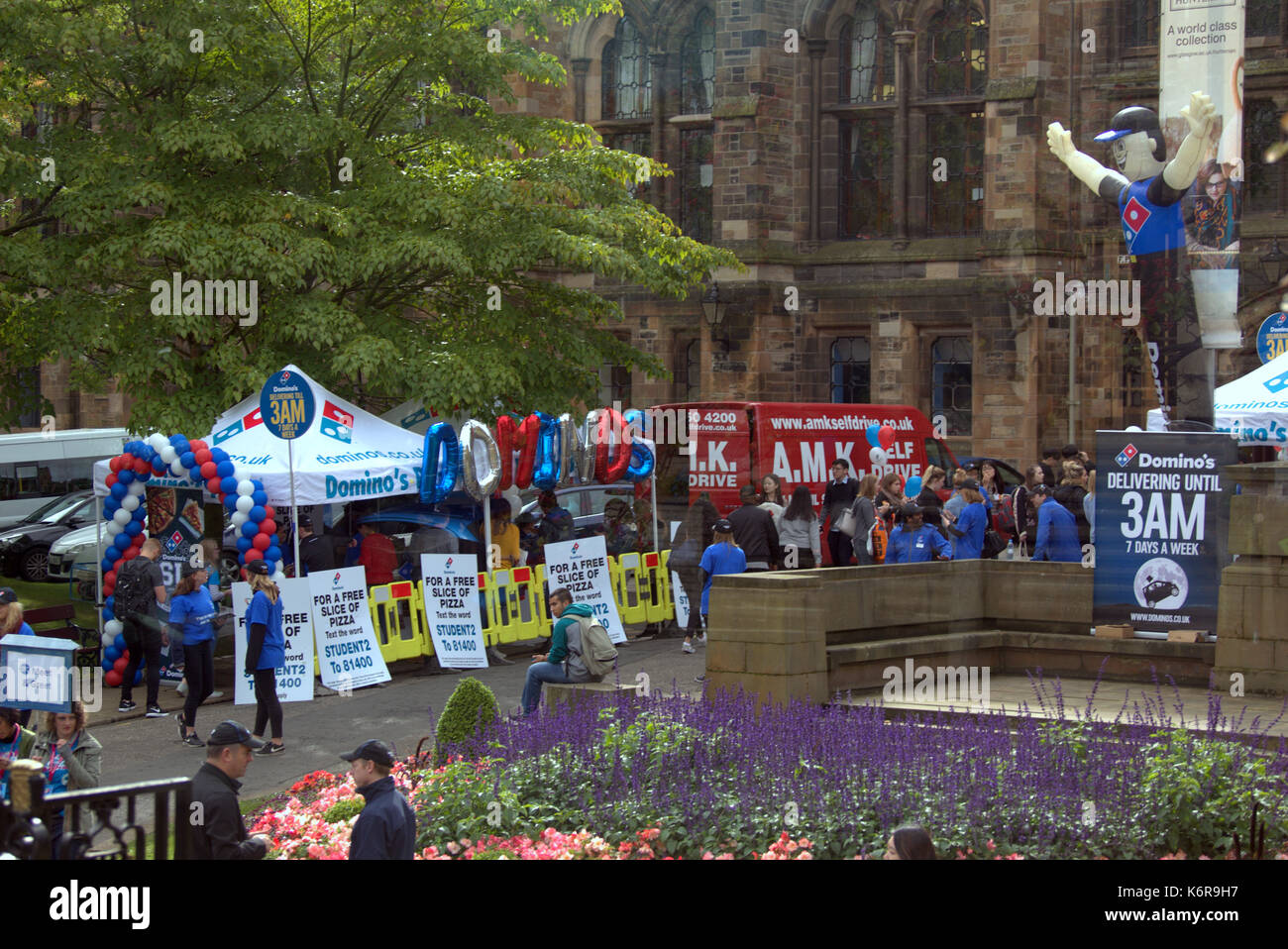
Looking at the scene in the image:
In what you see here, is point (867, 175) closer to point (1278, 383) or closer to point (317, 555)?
point (1278, 383)

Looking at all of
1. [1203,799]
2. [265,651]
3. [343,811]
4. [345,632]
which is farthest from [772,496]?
[1203,799]

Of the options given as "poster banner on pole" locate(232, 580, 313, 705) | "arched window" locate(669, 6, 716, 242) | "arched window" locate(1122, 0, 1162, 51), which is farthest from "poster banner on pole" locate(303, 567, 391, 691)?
"arched window" locate(1122, 0, 1162, 51)

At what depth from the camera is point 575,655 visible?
40.0 feet

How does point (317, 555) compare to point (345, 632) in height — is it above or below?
above

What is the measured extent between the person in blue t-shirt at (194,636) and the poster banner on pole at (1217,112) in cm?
1093

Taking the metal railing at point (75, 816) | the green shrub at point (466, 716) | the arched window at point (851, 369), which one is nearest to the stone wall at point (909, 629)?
the green shrub at point (466, 716)

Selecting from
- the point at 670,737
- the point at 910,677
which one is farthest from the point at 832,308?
the point at 670,737

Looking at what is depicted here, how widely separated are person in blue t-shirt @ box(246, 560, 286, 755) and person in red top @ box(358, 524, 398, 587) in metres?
3.56

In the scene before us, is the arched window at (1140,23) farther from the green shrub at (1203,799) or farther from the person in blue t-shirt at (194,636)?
the green shrub at (1203,799)

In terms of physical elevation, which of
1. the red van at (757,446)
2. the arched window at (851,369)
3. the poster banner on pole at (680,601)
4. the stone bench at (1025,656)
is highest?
the arched window at (851,369)

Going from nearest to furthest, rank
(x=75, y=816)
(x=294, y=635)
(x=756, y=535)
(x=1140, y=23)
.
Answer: (x=75, y=816)
(x=294, y=635)
(x=756, y=535)
(x=1140, y=23)

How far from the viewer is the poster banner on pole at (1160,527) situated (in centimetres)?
1218

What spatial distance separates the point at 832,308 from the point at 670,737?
21315 mm

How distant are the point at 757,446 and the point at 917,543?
21.7 ft
